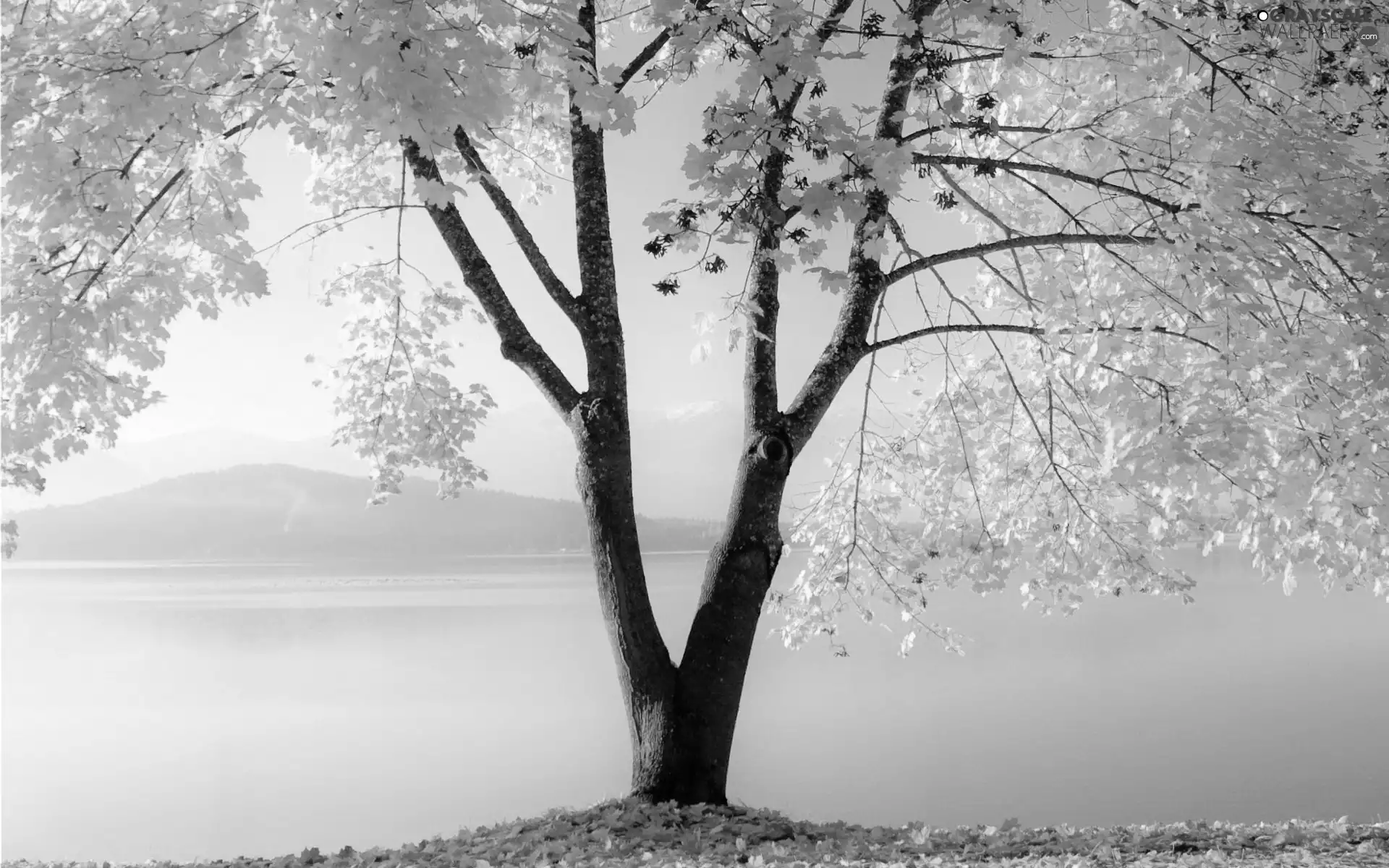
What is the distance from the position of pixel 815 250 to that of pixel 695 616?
227cm

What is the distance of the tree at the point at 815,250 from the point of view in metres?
3.46

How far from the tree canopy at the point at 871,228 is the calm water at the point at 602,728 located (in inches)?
100

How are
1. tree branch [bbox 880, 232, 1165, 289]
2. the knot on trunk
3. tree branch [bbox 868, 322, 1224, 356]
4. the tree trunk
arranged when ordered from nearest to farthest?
tree branch [bbox 868, 322, 1224, 356] → tree branch [bbox 880, 232, 1165, 289] → the tree trunk → the knot on trunk

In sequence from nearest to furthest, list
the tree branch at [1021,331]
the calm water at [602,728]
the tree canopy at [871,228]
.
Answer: the tree canopy at [871,228] → the tree branch at [1021,331] → the calm water at [602,728]

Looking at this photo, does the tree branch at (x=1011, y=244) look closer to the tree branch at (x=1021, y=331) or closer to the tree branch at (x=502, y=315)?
the tree branch at (x=1021, y=331)

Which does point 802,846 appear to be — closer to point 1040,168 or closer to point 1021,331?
point 1021,331

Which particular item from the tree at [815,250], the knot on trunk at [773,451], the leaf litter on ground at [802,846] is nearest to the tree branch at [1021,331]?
the tree at [815,250]

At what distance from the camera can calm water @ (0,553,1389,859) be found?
34.5ft

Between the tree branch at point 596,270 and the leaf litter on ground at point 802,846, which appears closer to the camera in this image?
the leaf litter on ground at point 802,846

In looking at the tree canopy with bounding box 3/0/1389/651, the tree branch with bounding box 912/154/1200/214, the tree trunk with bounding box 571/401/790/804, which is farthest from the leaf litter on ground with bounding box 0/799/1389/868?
the tree branch with bounding box 912/154/1200/214

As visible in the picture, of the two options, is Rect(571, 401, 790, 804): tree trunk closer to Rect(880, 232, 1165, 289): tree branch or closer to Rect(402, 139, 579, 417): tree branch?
Rect(402, 139, 579, 417): tree branch

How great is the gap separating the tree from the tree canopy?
2cm

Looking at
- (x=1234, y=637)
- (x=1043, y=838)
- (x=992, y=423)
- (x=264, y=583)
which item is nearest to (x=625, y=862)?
(x=1043, y=838)

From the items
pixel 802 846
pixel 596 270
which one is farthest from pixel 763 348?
pixel 802 846
